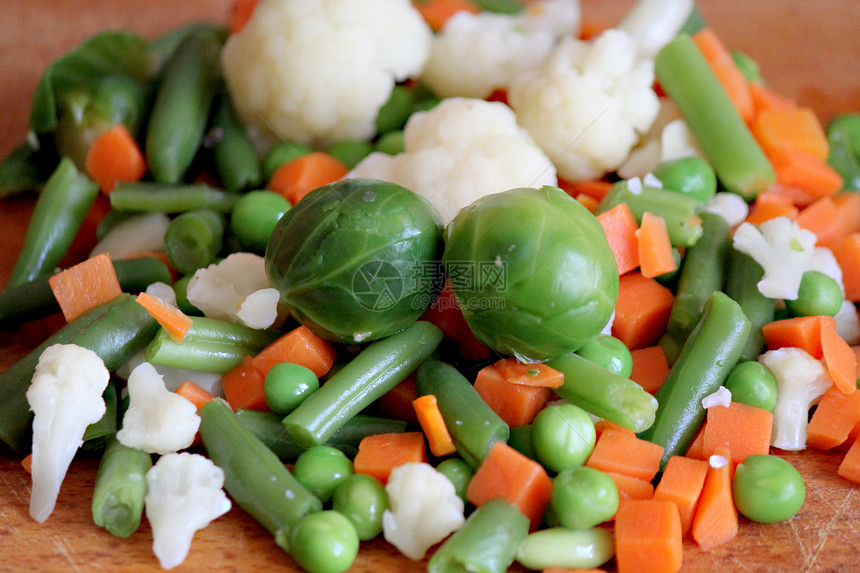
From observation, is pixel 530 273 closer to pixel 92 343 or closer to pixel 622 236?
pixel 622 236

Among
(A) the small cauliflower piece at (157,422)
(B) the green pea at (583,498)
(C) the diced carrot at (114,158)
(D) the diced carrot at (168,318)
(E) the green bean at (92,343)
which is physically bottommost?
(B) the green pea at (583,498)

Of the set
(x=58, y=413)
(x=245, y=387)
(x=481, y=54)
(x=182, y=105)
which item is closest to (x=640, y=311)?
(x=245, y=387)

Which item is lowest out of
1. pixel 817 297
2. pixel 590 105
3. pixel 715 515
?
pixel 715 515

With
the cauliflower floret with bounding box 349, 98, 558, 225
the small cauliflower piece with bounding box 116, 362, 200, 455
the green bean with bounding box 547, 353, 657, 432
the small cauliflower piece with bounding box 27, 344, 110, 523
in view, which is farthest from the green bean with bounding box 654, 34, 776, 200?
the small cauliflower piece with bounding box 27, 344, 110, 523

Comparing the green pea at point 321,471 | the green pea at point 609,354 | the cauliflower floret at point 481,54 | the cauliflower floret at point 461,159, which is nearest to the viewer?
the green pea at point 321,471

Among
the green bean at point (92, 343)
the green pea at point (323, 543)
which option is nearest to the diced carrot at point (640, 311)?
the green pea at point (323, 543)

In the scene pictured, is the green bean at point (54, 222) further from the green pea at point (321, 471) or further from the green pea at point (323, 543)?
the green pea at point (323, 543)

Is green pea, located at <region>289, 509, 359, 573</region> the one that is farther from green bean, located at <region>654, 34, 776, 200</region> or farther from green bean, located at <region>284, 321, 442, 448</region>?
green bean, located at <region>654, 34, 776, 200</region>
